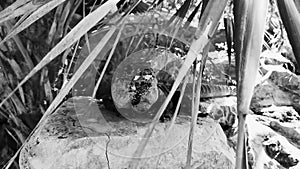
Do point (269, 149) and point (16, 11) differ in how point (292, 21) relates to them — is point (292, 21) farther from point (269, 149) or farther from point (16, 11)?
point (269, 149)

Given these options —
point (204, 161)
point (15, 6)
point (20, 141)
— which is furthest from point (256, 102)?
point (15, 6)

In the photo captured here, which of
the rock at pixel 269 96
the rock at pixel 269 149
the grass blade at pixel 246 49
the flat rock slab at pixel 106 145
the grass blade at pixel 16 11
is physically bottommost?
the rock at pixel 269 149

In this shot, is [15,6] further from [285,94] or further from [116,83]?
[285,94]

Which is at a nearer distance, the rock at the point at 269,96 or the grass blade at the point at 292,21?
the grass blade at the point at 292,21

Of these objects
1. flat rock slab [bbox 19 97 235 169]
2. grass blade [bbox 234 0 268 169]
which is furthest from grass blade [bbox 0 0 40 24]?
flat rock slab [bbox 19 97 235 169]

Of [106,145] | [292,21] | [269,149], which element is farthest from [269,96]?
[292,21]

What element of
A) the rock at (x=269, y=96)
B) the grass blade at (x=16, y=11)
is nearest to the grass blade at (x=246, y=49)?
the grass blade at (x=16, y=11)

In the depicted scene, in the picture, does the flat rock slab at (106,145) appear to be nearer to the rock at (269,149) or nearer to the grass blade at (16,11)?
the grass blade at (16,11)

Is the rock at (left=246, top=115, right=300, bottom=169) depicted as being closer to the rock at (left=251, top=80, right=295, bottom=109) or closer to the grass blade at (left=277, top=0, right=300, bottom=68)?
the rock at (left=251, top=80, right=295, bottom=109)
